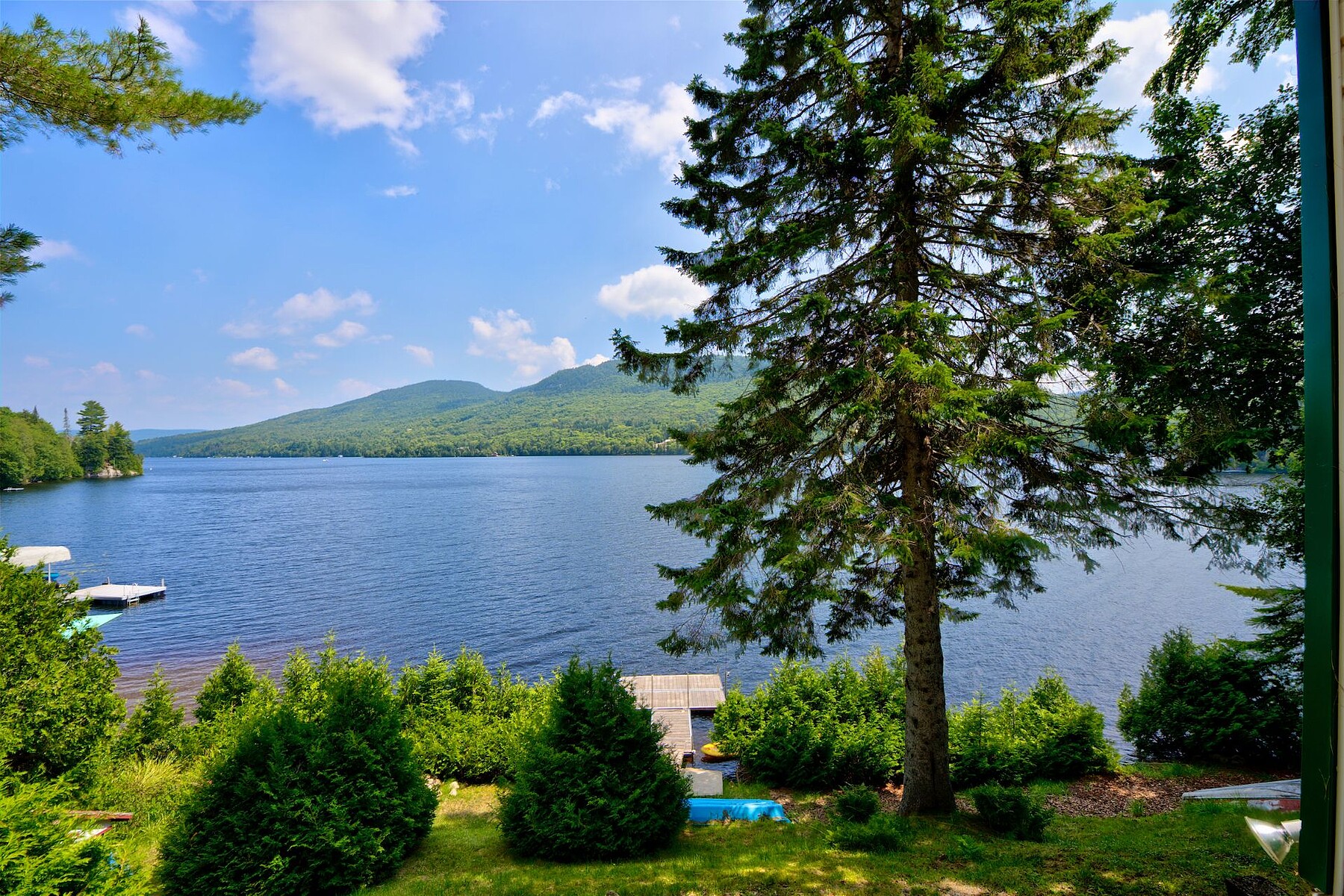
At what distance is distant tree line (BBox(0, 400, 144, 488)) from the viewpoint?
91875 millimetres

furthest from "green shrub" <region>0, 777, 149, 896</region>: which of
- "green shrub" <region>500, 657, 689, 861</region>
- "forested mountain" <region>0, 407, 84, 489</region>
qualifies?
"forested mountain" <region>0, 407, 84, 489</region>

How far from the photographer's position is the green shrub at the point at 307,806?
7.05 metres

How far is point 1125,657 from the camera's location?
23953mm

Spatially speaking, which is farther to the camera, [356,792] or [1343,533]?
[356,792]

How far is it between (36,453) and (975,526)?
144m

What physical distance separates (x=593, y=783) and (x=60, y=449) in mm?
150226

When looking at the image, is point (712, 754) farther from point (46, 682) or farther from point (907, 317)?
point (907, 317)

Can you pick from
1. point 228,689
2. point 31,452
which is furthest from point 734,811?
point 31,452

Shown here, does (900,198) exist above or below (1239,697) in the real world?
above

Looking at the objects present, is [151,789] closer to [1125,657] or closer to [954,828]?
[954,828]

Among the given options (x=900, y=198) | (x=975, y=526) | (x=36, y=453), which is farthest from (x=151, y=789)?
(x=36, y=453)

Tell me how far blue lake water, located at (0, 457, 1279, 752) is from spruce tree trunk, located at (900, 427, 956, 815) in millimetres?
2879

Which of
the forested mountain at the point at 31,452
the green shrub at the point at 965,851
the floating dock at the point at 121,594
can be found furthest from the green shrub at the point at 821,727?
the forested mountain at the point at 31,452

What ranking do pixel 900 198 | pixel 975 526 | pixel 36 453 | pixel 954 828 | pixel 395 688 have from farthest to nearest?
1. pixel 36 453
2. pixel 395 688
3. pixel 954 828
4. pixel 900 198
5. pixel 975 526
